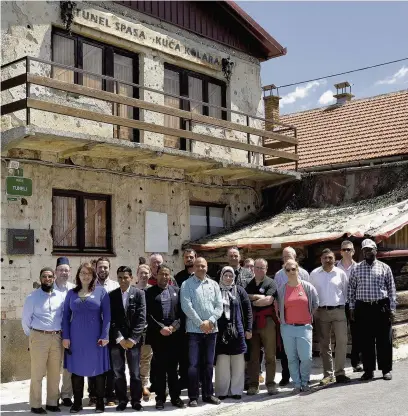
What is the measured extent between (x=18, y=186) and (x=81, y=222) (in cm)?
170

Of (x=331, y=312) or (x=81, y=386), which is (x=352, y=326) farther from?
(x=81, y=386)

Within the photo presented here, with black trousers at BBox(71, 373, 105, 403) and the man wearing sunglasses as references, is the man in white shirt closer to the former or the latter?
the man wearing sunglasses

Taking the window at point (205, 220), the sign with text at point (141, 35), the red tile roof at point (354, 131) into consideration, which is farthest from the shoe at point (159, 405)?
the red tile roof at point (354, 131)

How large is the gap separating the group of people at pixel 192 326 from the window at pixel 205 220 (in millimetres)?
5385

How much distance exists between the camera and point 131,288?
347 inches

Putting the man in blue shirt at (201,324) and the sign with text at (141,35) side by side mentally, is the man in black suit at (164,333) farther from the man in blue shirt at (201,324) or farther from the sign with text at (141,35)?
the sign with text at (141,35)

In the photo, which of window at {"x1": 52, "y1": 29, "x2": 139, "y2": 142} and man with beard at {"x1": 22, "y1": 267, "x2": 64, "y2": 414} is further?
window at {"x1": 52, "y1": 29, "x2": 139, "y2": 142}

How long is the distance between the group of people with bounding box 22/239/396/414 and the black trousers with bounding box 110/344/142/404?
1cm

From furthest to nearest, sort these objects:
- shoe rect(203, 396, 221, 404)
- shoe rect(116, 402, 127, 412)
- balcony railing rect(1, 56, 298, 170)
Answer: balcony railing rect(1, 56, 298, 170), shoe rect(203, 396, 221, 404), shoe rect(116, 402, 127, 412)

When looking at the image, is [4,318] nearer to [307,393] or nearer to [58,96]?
[58,96]

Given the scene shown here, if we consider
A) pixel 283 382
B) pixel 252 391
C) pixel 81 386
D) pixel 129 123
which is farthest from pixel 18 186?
pixel 283 382

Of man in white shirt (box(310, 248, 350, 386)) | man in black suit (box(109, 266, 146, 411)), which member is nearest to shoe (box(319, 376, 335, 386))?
man in white shirt (box(310, 248, 350, 386))

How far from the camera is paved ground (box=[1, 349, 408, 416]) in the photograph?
8.05m

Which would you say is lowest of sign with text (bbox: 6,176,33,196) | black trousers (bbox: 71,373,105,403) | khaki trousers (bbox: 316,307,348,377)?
black trousers (bbox: 71,373,105,403)
